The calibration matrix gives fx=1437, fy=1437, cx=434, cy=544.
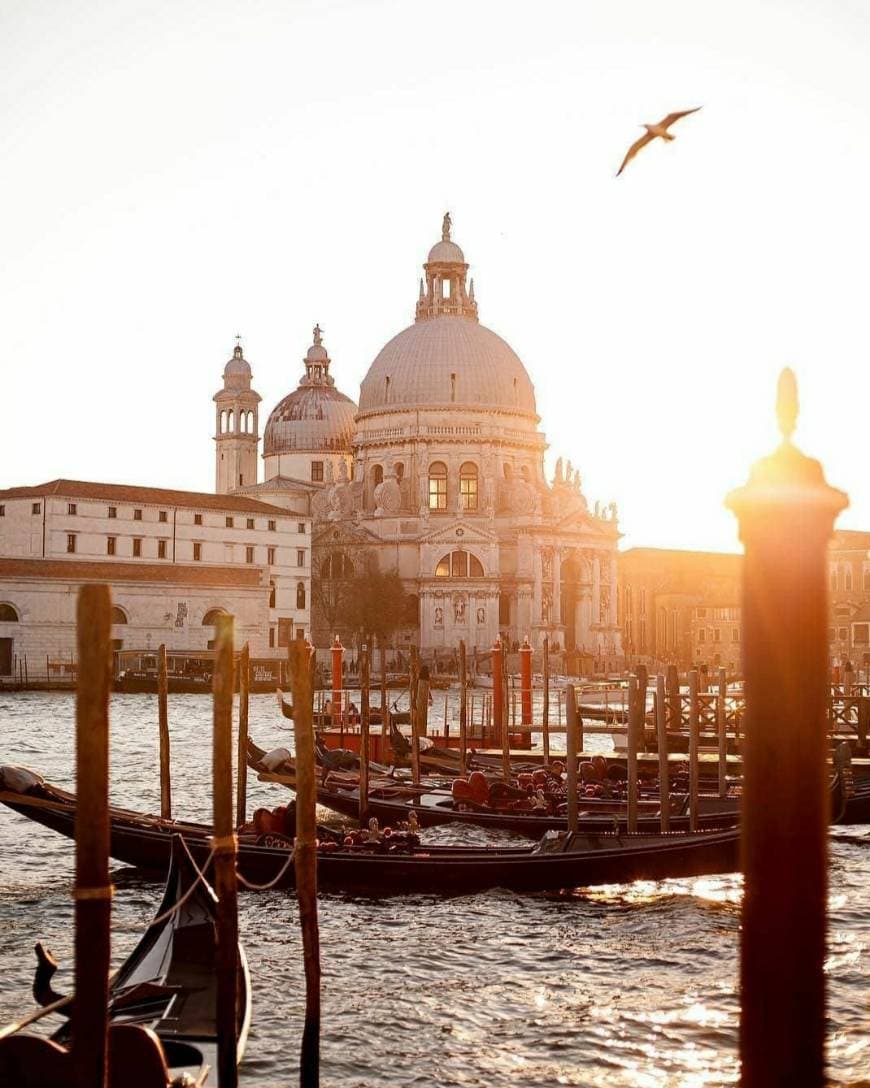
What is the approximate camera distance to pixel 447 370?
71.2 metres

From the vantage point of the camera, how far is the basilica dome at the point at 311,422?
8088 cm

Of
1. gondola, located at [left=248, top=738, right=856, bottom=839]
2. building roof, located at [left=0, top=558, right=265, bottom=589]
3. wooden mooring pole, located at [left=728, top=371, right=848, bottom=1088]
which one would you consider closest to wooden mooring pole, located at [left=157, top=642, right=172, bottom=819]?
gondola, located at [left=248, top=738, right=856, bottom=839]

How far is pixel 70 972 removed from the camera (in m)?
11.2

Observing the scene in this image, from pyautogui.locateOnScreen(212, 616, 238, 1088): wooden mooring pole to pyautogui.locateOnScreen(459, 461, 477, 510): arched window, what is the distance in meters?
62.7

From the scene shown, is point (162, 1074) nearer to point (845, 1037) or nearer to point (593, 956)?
point (845, 1037)

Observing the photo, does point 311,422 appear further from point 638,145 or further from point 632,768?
point 638,145

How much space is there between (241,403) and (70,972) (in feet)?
236

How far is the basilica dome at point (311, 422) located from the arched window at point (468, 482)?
10982 millimetres

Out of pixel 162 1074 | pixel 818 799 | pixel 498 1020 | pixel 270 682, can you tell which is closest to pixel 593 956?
pixel 498 1020

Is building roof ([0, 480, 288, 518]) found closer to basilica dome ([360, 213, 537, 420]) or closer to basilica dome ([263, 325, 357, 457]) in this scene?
basilica dome ([360, 213, 537, 420])

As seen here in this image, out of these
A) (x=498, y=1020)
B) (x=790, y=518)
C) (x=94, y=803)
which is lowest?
(x=498, y=1020)

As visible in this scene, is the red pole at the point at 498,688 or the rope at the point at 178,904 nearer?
the rope at the point at 178,904

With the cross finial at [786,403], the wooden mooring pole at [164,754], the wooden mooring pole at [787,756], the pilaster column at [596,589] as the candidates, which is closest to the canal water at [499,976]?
the wooden mooring pole at [164,754]

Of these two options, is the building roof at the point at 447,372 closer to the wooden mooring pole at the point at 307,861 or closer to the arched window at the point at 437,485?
the arched window at the point at 437,485
